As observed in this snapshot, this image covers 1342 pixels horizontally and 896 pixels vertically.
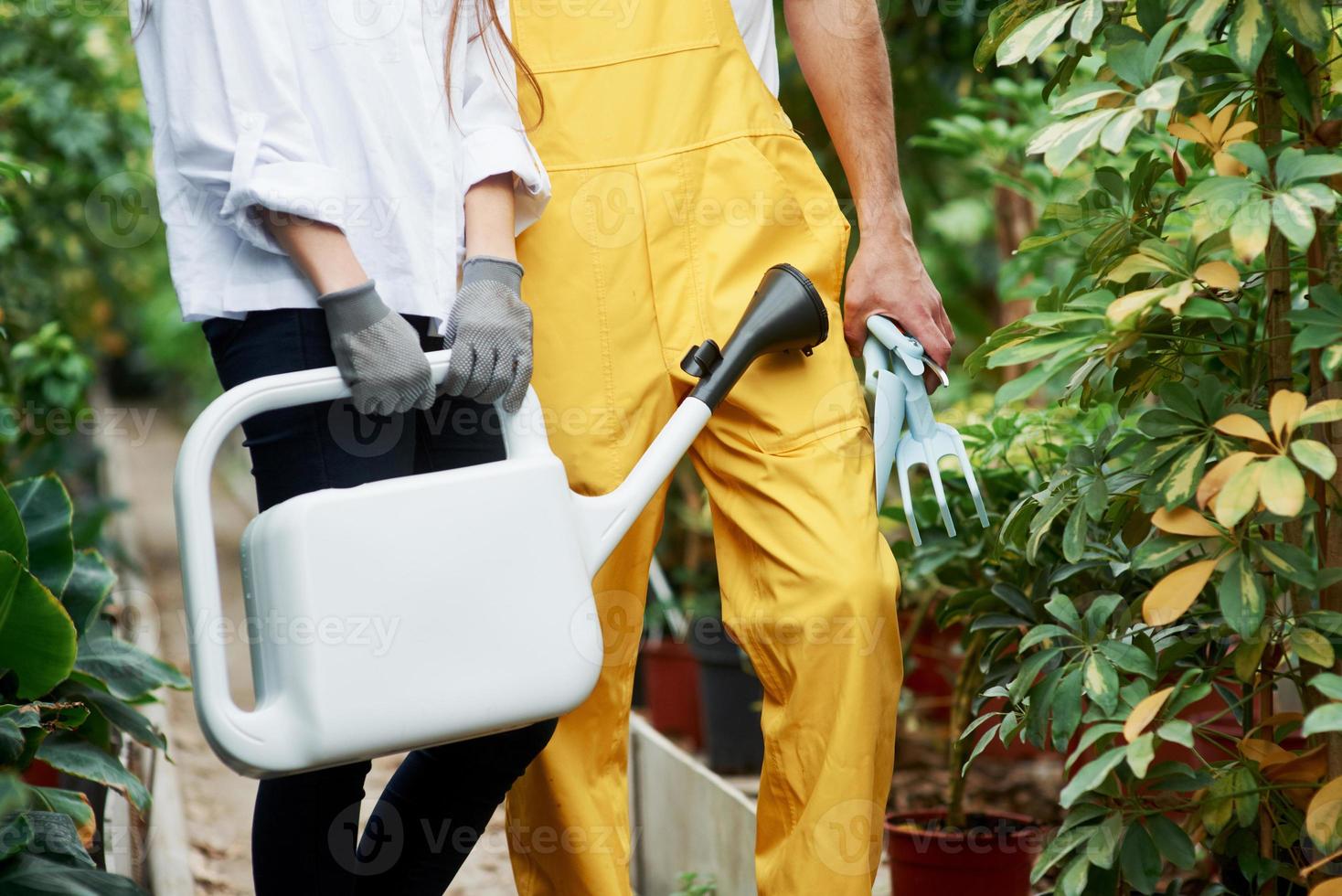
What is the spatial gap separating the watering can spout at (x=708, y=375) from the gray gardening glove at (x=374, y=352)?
0.70 ft

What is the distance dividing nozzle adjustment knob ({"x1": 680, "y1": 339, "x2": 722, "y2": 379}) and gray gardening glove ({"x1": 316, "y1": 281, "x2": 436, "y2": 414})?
0.30m

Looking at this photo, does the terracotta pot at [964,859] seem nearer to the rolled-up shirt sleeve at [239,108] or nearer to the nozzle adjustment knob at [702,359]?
the nozzle adjustment knob at [702,359]

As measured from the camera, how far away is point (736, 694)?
3.17m

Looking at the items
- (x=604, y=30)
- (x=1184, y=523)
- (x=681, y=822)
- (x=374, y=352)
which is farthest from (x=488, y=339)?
(x=681, y=822)

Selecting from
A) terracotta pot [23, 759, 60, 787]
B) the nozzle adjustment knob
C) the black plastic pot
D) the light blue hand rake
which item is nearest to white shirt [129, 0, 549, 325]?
the nozzle adjustment knob

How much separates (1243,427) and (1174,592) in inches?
6.4

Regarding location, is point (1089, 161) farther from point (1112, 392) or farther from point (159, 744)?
point (159, 744)

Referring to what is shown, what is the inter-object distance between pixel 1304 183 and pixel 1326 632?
0.41 m

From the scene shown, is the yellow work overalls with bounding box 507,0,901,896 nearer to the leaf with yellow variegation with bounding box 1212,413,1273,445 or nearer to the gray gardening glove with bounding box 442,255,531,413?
the gray gardening glove with bounding box 442,255,531,413

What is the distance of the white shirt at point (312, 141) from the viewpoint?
4.42 ft

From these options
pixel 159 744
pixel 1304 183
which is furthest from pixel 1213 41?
pixel 159 744

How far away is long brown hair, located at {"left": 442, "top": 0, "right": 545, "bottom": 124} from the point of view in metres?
1.51

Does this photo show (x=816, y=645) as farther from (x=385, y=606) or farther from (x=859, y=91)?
(x=859, y=91)

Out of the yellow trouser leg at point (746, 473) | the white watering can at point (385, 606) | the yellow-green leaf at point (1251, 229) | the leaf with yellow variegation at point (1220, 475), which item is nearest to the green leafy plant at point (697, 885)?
the yellow trouser leg at point (746, 473)
